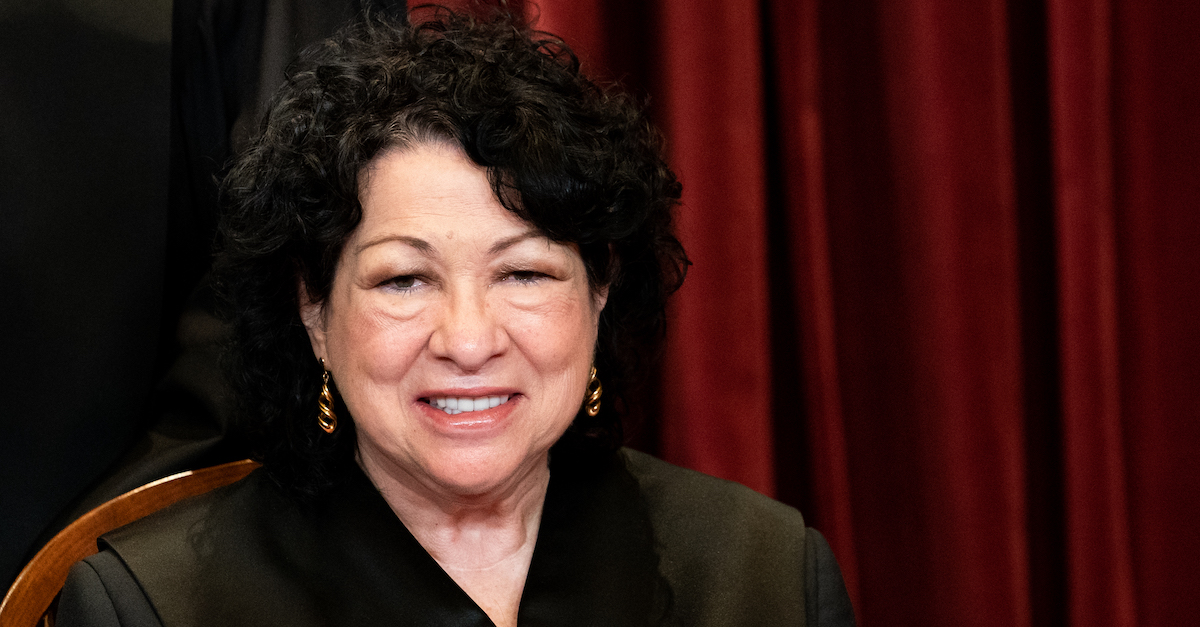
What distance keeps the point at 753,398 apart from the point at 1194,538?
0.83 metres

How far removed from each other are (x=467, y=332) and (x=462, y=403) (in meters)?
0.11

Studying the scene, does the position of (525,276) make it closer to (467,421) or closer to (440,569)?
(467,421)

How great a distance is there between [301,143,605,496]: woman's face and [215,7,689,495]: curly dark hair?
31mm

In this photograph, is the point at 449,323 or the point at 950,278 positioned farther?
the point at 950,278

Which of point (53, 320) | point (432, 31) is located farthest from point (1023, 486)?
point (53, 320)

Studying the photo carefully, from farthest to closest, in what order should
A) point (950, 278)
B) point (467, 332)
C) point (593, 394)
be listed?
point (950, 278) < point (593, 394) < point (467, 332)

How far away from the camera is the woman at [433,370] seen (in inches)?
45.6

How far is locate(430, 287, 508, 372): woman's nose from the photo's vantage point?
1.13 meters

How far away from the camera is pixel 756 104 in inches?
68.3

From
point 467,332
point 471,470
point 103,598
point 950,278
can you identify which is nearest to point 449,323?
point 467,332

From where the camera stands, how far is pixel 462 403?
1.20m

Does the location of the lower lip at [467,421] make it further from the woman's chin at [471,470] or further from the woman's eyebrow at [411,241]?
the woman's eyebrow at [411,241]

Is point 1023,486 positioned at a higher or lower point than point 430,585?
lower

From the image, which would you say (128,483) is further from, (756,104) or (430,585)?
(756,104)
